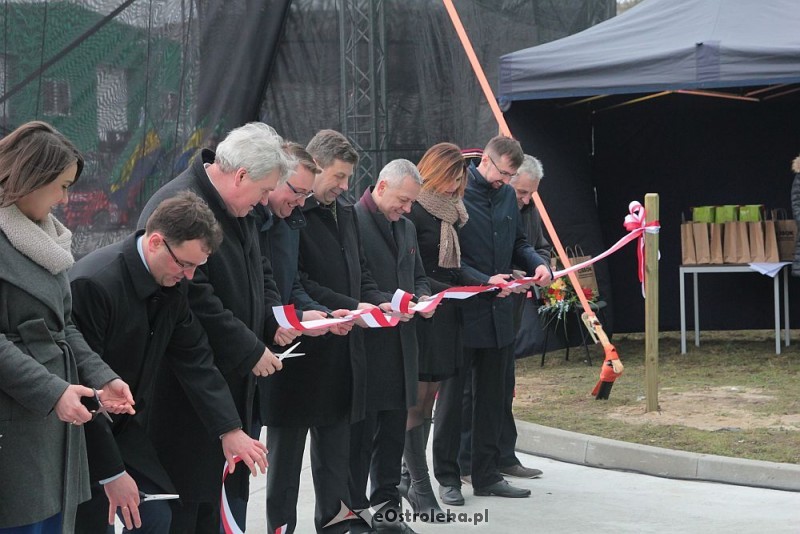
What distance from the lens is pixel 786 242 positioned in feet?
38.9

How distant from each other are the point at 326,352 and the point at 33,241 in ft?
6.44

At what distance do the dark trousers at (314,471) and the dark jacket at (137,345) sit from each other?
1069 mm

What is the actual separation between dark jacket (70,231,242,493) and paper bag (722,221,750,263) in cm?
886

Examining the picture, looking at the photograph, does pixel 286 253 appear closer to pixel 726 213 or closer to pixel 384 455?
pixel 384 455

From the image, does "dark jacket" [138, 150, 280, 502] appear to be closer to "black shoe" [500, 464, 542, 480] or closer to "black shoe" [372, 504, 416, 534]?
"black shoe" [372, 504, 416, 534]

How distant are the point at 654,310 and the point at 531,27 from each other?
220 inches

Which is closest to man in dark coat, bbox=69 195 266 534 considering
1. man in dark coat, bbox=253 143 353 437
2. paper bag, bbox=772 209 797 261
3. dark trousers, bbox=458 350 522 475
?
man in dark coat, bbox=253 143 353 437

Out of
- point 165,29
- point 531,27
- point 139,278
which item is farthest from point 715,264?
point 139,278

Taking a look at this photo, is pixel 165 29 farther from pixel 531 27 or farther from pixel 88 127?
pixel 531 27

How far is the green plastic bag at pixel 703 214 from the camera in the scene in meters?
12.0

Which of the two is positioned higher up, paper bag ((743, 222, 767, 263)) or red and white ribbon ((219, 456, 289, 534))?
paper bag ((743, 222, 767, 263))

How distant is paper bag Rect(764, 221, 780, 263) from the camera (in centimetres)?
1170

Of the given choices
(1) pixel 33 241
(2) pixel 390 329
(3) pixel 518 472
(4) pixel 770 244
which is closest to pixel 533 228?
(3) pixel 518 472

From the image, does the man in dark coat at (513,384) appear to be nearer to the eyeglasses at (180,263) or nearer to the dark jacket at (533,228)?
the dark jacket at (533,228)
